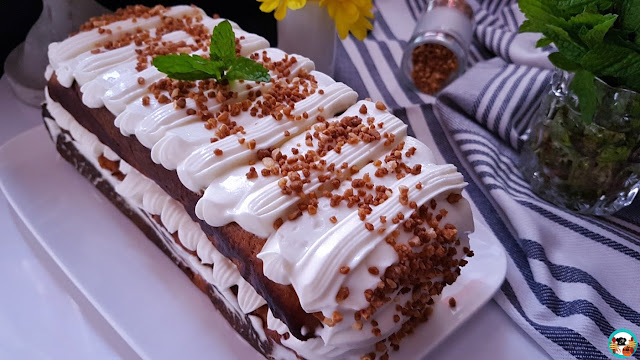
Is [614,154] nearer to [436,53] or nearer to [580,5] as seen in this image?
[580,5]

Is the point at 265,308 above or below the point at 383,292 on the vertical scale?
below

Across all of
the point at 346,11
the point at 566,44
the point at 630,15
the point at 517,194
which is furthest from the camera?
the point at 346,11

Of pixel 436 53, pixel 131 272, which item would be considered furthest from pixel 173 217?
pixel 436 53

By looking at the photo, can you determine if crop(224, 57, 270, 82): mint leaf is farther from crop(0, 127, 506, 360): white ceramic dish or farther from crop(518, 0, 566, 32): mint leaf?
crop(518, 0, 566, 32): mint leaf

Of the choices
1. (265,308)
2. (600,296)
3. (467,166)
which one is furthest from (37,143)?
(600,296)

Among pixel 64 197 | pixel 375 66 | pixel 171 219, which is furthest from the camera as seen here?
pixel 375 66

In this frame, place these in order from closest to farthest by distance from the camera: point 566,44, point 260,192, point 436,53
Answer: point 260,192 < point 566,44 < point 436,53

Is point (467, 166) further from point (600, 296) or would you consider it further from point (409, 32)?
point (409, 32)
